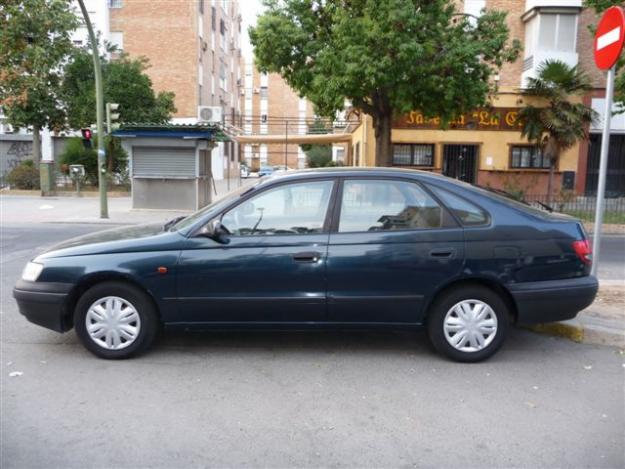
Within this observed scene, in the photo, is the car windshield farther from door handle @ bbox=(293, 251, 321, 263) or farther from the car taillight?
the car taillight

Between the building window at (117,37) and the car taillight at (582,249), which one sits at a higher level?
the building window at (117,37)

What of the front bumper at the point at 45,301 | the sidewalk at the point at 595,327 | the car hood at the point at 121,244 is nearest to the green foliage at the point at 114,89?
the car hood at the point at 121,244

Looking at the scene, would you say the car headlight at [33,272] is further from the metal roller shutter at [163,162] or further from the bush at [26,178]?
the bush at [26,178]

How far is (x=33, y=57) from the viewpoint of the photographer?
23.5 meters

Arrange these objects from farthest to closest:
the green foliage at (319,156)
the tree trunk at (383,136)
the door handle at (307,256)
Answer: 1. the green foliage at (319,156)
2. the tree trunk at (383,136)
3. the door handle at (307,256)

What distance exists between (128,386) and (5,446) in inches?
37.9

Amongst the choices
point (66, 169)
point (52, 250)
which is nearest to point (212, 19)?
point (66, 169)

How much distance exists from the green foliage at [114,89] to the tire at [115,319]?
72.3ft

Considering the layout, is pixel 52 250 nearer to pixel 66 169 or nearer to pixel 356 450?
pixel 356 450

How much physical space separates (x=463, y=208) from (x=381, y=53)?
1063 cm

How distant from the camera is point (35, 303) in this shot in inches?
177

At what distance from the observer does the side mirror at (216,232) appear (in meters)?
4.42

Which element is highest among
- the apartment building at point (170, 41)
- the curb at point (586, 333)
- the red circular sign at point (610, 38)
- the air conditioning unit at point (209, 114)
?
the apartment building at point (170, 41)

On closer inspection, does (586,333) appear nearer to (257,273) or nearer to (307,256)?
(307,256)
